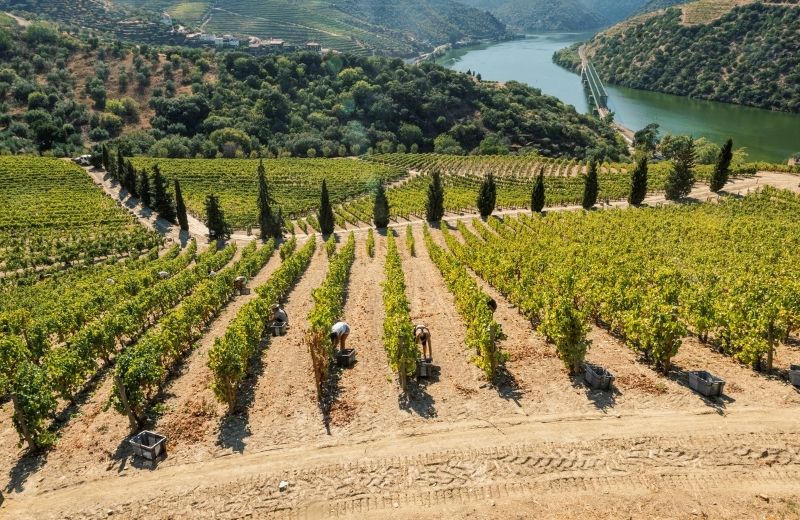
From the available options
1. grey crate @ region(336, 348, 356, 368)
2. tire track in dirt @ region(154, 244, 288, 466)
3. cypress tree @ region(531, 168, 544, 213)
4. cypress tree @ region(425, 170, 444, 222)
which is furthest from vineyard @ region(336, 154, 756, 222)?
grey crate @ region(336, 348, 356, 368)

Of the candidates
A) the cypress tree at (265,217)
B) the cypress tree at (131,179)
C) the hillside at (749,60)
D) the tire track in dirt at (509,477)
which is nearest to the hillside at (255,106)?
the cypress tree at (131,179)

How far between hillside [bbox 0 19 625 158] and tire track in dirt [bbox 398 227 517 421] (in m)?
107

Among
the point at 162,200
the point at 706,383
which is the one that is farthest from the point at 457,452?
the point at 162,200

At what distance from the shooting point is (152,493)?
539 inches

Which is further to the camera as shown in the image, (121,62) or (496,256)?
(121,62)

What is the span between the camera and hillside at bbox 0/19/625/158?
418 feet

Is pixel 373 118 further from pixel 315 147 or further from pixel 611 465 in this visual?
pixel 611 465

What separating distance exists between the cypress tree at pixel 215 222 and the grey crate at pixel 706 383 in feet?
179

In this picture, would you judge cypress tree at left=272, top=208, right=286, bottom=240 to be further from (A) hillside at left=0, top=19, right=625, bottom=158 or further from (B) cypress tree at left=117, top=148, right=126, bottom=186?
(A) hillside at left=0, top=19, right=625, bottom=158

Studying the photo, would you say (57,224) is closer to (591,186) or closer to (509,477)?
(509,477)

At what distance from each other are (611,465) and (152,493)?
12.7 metres

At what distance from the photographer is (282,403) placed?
17.8 metres

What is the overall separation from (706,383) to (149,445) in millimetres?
17758

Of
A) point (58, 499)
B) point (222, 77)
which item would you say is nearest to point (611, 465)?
point (58, 499)
